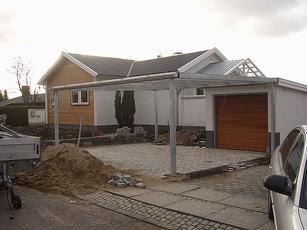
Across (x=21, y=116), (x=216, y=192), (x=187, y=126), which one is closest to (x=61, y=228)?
(x=216, y=192)

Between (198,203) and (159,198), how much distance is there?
87cm

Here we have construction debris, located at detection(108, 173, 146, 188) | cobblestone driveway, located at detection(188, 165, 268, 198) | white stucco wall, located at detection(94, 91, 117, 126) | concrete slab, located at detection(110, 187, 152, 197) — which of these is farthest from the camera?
white stucco wall, located at detection(94, 91, 117, 126)

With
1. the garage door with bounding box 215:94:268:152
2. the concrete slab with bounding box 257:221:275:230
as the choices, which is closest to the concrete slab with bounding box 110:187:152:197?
Answer: the concrete slab with bounding box 257:221:275:230

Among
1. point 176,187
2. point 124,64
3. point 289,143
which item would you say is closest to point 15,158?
point 176,187

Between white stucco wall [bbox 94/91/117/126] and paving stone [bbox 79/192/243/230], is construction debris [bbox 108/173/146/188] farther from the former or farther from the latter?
Result: white stucco wall [bbox 94/91/117/126]

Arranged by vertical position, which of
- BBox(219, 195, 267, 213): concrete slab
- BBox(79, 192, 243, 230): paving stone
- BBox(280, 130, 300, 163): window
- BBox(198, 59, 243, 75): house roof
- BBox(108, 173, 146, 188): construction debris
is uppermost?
BBox(198, 59, 243, 75): house roof

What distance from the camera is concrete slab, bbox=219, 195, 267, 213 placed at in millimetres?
7230

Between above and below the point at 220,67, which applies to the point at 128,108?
below

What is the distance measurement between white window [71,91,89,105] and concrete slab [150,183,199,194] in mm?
16354

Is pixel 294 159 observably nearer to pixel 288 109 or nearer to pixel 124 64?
pixel 288 109

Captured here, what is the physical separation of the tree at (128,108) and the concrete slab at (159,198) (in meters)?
14.8

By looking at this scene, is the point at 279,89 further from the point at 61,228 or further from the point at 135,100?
the point at 135,100

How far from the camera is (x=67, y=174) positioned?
1007 centimetres

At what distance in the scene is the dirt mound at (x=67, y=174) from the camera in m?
9.35
